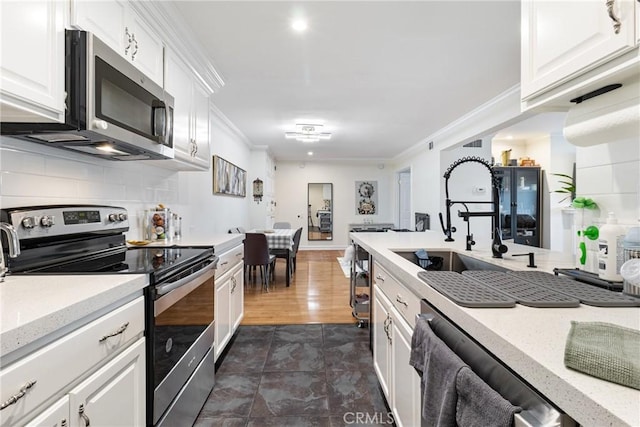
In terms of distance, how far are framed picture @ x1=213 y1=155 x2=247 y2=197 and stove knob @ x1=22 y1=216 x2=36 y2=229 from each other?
9.19 ft

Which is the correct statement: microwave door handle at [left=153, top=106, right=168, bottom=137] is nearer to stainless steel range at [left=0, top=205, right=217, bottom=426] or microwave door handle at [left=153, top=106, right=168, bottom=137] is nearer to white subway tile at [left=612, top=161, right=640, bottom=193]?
stainless steel range at [left=0, top=205, right=217, bottom=426]

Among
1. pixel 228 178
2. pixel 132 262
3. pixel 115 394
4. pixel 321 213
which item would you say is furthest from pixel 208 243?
pixel 321 213

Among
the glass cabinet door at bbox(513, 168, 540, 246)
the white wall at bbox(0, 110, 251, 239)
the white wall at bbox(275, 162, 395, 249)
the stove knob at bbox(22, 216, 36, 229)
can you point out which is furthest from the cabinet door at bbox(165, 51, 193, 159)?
the white wall at bbox(275, 162, 395, 249)

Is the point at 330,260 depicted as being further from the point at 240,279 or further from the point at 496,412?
the point at 496,412

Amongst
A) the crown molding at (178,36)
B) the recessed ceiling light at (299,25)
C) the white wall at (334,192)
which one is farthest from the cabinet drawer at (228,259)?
the white wall at (334,192)

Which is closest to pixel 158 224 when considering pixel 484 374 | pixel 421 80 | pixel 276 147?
pixel 484 374

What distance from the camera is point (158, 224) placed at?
2326 millimetres

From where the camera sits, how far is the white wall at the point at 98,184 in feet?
4.24

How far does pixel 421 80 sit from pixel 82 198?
9.86 ft

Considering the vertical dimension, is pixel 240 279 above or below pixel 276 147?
below

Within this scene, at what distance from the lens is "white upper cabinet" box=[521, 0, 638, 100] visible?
842 mm

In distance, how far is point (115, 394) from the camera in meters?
1.00

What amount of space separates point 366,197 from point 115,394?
26.7 ft

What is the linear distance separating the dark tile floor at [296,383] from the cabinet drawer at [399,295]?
0.72 metres
